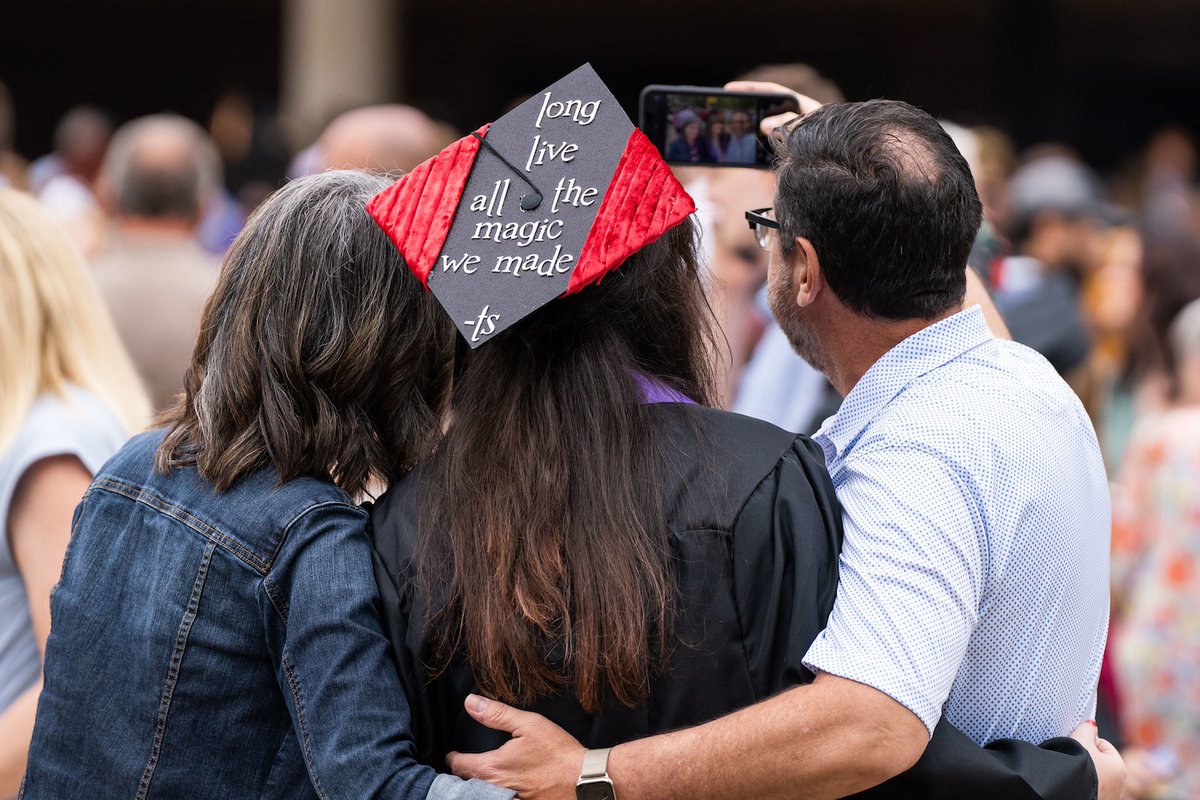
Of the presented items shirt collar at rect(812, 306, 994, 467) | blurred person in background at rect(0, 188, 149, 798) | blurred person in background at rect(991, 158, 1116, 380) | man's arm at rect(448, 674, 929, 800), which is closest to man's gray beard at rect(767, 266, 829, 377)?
shirt collar at rect(812, 306, 994, 467)

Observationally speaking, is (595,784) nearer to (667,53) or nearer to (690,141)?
(690,141)

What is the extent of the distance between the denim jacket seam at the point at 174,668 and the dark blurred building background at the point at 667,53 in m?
Answer: 11.4

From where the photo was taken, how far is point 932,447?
5.45 feet

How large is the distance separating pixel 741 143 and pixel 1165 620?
6.97 ft

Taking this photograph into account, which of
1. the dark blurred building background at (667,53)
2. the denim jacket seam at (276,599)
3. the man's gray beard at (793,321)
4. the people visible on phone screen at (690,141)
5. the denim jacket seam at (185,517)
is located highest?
the people visible on phone screen at (690,141)

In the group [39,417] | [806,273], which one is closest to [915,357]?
[806,273]

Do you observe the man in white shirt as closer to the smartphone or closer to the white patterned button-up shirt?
the white patterned button-up shirt

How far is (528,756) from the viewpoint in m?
1.63

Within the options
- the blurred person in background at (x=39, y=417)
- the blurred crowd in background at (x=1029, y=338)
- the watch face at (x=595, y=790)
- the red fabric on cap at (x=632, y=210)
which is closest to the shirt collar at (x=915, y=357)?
the red fabric on cap at (x=632, y=210)

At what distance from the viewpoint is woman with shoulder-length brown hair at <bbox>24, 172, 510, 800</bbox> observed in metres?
1.64

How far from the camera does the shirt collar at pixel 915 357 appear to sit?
5.98 feet

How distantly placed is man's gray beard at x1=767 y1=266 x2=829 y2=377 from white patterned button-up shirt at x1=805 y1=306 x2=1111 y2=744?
0.10 meters

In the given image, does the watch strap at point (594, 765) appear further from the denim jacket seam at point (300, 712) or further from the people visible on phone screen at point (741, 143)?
the people visible on phone screen at point (741, 143)

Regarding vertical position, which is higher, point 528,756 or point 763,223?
point 763,223
